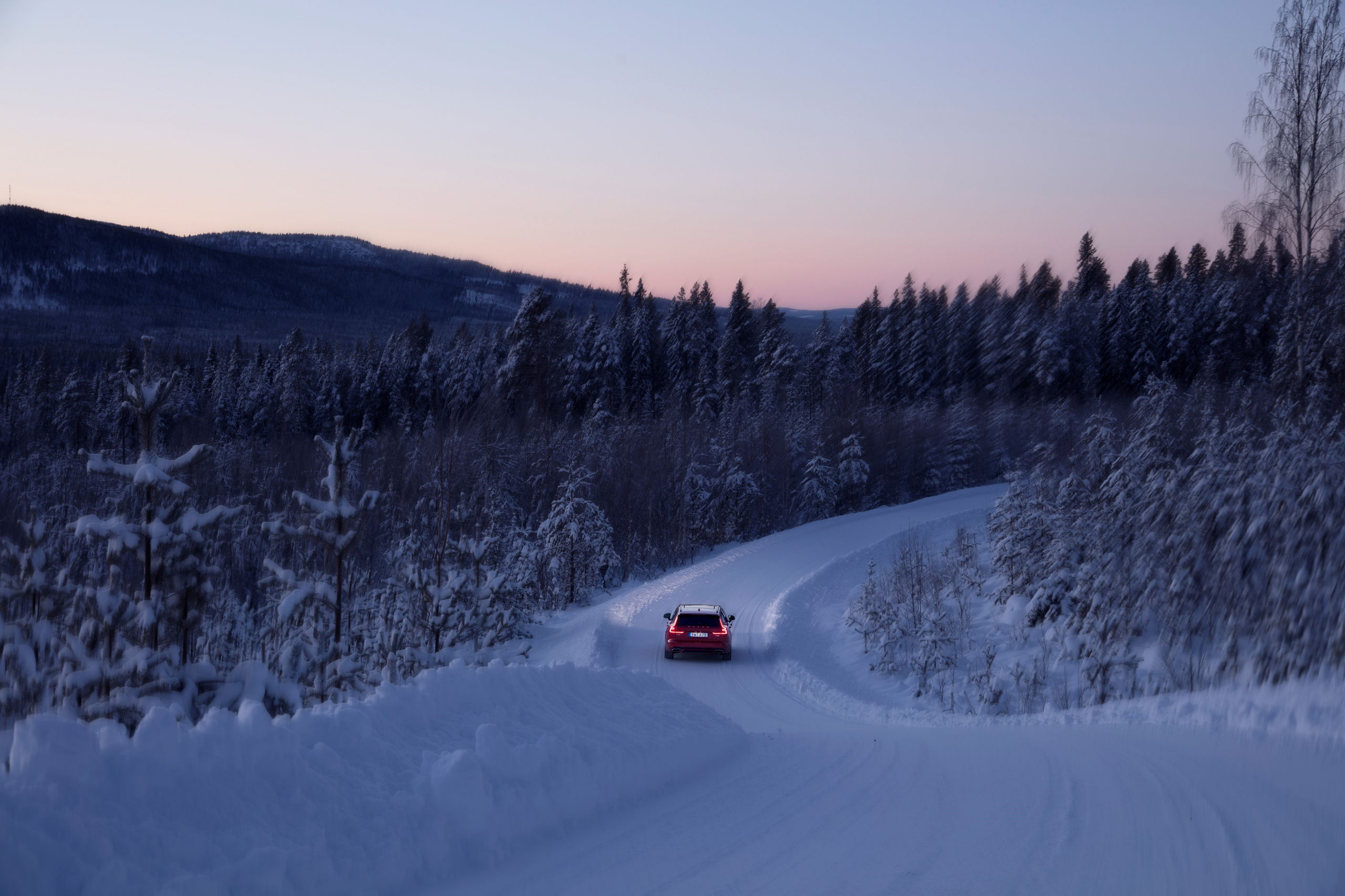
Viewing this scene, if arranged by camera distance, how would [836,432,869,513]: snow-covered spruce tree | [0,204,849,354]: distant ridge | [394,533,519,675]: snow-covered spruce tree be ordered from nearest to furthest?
[394,533,519,675]: snow-covered spruce tree < [836,432,869,513]: snow-covered spruce tree < [0,204,849,354]: distant ridge

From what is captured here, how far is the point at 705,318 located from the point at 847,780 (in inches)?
2930

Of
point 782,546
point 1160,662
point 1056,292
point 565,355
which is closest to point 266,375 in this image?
point 565,355

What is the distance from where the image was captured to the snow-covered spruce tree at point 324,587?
955cm

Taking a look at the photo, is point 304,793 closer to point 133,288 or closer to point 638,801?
point 638,801

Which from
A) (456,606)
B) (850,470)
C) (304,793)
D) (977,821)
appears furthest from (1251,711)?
(850,470)

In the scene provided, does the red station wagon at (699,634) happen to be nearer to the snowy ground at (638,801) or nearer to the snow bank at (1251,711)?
the snow bank at (1251,711)

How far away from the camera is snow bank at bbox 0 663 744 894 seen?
13.2 ft

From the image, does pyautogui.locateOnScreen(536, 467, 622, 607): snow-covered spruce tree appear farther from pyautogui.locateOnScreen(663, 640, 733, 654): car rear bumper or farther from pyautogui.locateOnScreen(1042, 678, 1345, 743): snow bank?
pyautogui.locateOnScreen(1042, 678, 1345, 743): snow bank

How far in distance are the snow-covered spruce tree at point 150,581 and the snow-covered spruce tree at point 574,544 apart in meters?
26.2

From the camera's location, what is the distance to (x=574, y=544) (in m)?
35.0

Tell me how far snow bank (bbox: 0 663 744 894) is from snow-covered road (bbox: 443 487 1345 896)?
1.06ft

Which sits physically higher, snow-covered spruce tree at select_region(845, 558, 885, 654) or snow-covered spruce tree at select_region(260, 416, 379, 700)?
snow-covered spruce tree at select_region(260, 416, 379, 700)

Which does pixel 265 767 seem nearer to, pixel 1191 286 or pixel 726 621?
pixel 726 621

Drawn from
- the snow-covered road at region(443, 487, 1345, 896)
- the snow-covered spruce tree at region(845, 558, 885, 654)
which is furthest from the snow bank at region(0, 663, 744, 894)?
the snow-covered spruce tree at region(845, 558, 885, 654)
